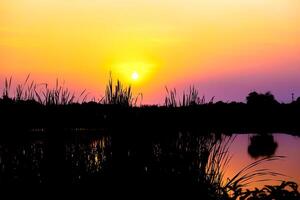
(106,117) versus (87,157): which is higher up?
(106,117)

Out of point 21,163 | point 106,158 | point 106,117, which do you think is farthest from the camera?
point 106,117

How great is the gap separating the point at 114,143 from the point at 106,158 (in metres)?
0.25

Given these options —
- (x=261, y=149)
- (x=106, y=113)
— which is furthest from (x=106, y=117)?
(x=261, y=149)

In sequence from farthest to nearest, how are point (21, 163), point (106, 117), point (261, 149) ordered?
1. point (261, 149)
2. point (106, 117)
3. point (21, 163)

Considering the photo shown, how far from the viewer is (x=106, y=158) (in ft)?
25.0

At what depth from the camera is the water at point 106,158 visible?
7.31m

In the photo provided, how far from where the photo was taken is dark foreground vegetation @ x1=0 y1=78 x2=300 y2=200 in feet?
24.0

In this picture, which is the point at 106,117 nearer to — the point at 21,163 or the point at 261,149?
the point at 21,163

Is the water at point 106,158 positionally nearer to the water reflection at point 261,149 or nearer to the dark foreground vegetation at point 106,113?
the dark foreground vegetation at point 106,113

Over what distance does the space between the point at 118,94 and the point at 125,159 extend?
97cm

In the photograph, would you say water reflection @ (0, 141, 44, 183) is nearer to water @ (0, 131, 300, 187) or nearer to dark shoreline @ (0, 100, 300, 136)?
water @ (0, 131, 300, 187)

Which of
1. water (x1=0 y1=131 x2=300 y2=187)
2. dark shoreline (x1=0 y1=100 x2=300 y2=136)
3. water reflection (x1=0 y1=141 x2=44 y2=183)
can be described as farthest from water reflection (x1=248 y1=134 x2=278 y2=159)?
water reflection (x1=0 y1=141 x2=44 y2=183)

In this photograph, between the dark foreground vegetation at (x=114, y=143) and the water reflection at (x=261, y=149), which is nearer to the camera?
the dark foreground vegetation at (x=114, y=143)

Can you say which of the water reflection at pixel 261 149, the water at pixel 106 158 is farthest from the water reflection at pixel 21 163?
the water reflection at pixel 261 149
